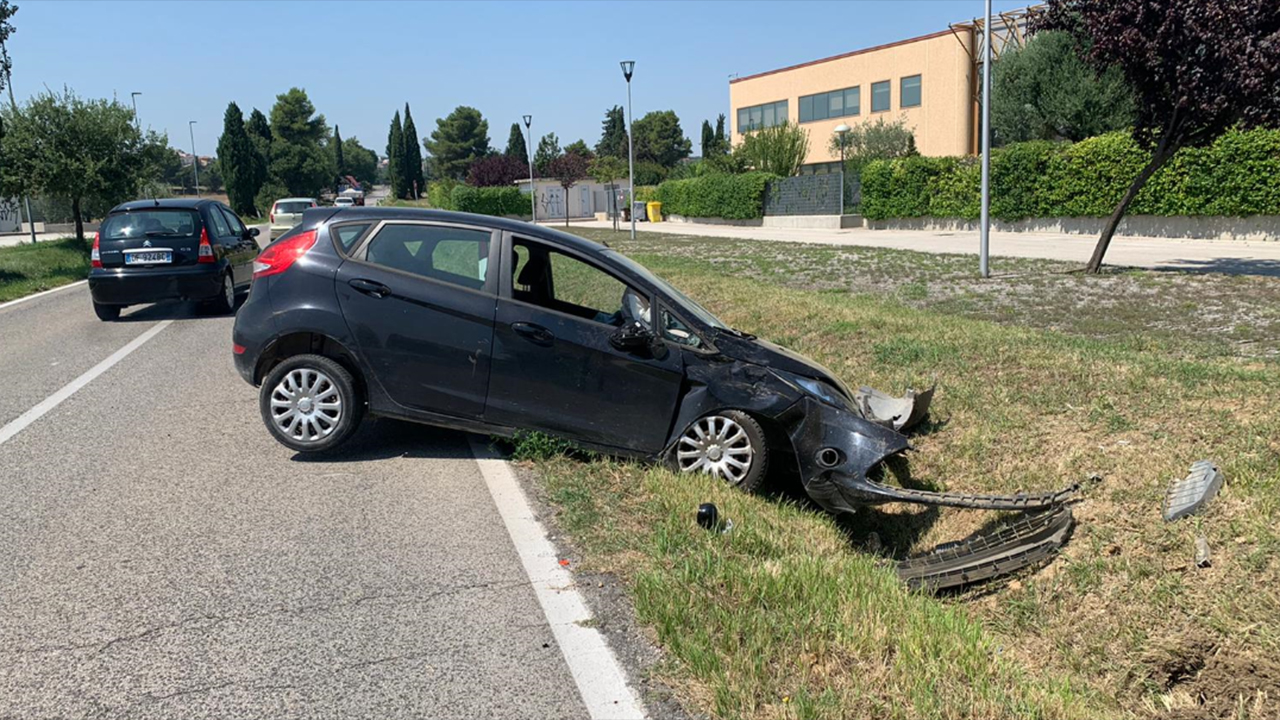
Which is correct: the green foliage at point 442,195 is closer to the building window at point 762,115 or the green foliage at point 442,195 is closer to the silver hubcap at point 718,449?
the building window at point 762,115

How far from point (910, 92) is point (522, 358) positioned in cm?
4817

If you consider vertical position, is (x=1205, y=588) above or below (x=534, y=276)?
below

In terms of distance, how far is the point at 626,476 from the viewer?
233 inches

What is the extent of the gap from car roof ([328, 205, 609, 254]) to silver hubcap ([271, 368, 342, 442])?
1.09 metres

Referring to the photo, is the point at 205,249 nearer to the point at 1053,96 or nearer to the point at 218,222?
the point at 218,222

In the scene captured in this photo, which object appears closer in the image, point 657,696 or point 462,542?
point 657,696

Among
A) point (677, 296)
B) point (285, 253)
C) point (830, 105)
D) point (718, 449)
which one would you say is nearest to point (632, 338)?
point (677, 296)

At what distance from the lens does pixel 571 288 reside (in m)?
6.72

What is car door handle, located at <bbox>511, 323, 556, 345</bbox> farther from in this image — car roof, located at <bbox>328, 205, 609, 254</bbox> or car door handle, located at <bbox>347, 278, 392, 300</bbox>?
car door handle, located at <bbox>347, 278, 392, 300</bbox>

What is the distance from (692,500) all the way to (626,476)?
0.66 metres

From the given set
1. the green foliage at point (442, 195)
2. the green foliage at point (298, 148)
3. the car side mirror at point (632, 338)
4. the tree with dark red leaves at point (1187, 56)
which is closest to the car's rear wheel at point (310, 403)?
the car side mirror at point (632, 338)

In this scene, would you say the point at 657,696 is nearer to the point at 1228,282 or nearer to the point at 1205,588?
the point at 1205,588

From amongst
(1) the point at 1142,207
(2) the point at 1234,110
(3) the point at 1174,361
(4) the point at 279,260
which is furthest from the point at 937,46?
(4) the point at 279,260

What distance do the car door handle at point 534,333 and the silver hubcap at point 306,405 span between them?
1.27 m
